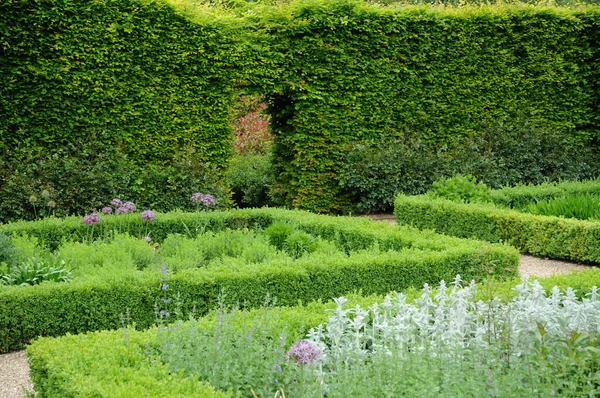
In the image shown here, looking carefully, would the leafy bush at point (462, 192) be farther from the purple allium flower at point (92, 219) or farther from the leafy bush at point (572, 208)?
the purple allium flower at point (92, 219)

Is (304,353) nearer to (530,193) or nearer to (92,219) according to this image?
(92,219)

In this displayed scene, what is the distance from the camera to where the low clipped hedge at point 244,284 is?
5750 mm

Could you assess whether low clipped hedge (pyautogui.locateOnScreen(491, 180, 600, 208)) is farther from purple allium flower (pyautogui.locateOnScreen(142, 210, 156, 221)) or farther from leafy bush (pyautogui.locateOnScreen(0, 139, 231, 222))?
purple allium flower (pyautogui.locateOnScreen(142, 210, 156, 221))

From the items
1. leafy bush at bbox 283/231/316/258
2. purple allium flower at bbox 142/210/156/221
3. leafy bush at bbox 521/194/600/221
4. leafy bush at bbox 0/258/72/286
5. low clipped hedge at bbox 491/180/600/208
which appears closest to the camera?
leafy bush at bbox 0/258/72/286

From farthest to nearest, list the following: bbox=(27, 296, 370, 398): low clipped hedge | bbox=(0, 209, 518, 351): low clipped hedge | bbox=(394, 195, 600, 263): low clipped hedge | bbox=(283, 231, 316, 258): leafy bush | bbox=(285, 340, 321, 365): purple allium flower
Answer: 1. bbox=(394, 195, 600, 263): low clipped hedge
2. bbox=(283, 231, 316, 258): leafy bush
3. bbox=(0, 209, 518, 351): low clipped hedge
4. bbox=(27, 296, 370, 398): low clipped hedge
5. bbox=(285, 340, 321, 365): purple allium flower

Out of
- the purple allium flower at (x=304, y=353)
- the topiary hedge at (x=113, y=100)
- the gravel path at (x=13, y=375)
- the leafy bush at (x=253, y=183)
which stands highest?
the topiary hedge at (x=113, y=100)

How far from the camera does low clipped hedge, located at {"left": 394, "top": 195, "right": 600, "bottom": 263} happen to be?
29.6 feet

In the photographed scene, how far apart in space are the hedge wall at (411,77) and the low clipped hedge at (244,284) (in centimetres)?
566

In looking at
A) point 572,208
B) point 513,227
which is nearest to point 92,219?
point 513,227

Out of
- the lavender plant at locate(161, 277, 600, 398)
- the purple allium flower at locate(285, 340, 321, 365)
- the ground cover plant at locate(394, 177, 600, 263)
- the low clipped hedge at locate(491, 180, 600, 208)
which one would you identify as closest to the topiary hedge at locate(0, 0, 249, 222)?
the ground cover plant at locate(394, 177, 600, 263)

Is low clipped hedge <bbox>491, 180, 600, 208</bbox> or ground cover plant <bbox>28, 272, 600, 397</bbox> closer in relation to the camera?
ground cover plant <bbox>28, 272, 600, 397</bbox>

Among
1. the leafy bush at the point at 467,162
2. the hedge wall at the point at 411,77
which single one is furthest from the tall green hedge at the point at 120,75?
the leafy bush at the point at 467,162

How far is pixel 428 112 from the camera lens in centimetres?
1444

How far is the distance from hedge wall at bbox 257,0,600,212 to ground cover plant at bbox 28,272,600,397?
897 cm
